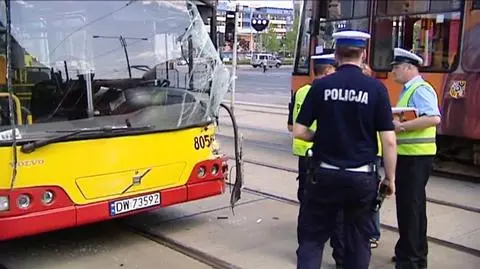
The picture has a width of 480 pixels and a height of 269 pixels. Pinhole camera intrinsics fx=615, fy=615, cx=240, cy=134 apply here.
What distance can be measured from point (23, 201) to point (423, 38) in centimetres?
627

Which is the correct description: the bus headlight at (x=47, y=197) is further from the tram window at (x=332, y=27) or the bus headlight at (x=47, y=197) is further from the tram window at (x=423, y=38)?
the tram window at (x=332, y=27)

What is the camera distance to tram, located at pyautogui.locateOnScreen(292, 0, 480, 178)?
8180mm

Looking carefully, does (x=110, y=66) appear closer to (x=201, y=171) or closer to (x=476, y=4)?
(x=201, y=171)

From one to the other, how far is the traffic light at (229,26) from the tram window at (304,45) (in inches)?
194

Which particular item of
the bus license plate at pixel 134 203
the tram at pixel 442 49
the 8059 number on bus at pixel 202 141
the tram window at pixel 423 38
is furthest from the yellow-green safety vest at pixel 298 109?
the tram window at pixel 423 38

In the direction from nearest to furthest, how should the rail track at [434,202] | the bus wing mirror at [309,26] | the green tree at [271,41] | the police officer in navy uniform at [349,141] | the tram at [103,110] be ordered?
the police officer in navy uniform at [349,141] → the tram at [103,110] → the rail track at [434,202] → the bus wing mirror at [309,26] → the green tree at [271,41]

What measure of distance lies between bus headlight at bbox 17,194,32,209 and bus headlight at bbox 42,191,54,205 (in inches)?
4.3

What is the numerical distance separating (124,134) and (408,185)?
2.37 m

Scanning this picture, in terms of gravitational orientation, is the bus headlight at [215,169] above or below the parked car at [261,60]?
above

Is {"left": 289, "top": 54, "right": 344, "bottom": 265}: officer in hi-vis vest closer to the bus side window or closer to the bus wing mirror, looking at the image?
the bus side window

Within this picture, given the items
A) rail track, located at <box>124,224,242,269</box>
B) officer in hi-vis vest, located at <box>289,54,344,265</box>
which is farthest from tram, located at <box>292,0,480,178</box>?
rail track, located at <box>124,224,242,269</box>

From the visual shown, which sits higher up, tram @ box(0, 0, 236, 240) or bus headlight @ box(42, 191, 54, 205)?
tram @ box(0, 0, 236, 240)

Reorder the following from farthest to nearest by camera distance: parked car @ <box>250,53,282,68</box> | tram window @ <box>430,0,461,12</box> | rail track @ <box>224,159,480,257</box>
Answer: parked car @ <box>250,53,282,68</box>
tram window @ <box>430,0,461,12</box>
rail track @ <box>224,159,480,257</box>

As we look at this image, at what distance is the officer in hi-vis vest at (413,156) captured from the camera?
175 inches
